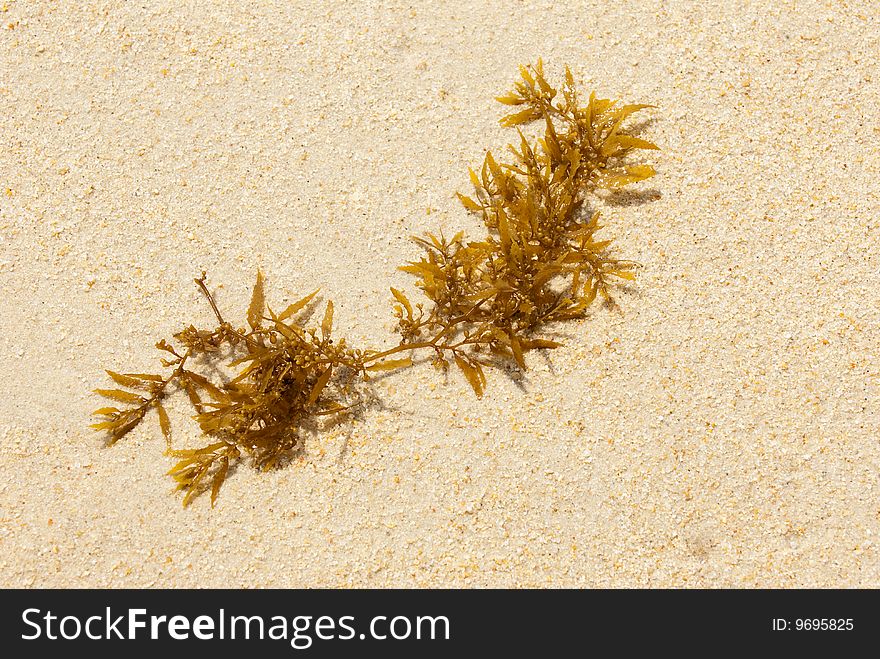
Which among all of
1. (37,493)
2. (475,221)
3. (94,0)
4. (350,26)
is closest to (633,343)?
(475,221)

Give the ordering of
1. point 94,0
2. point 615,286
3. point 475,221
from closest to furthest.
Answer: point 615,286
point 475,221
point 94,0

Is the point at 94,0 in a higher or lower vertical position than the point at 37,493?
higher

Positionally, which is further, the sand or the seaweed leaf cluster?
the seaweed leaf cluster

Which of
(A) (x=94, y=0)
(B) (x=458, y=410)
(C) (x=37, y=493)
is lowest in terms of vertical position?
(C) (x=37, y=493)

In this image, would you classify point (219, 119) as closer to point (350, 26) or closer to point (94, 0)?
point (350, 26)
